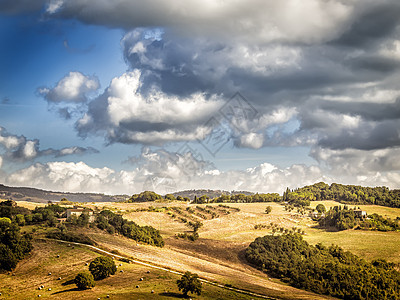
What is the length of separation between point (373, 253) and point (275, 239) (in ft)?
125

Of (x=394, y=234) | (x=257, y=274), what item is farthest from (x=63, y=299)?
(x=394, y=234)

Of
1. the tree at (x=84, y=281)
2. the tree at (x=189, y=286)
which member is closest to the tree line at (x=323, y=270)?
the tree at (x=189, y=286)

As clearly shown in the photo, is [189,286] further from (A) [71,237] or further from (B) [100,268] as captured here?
(A) [71,237]

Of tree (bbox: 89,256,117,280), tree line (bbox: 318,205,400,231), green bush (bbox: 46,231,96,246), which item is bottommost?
tree (bbox: 89,256,117,280)

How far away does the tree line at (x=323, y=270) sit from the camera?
92.7 meters

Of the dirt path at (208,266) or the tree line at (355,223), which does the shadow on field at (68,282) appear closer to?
the dirt path at (208,266)

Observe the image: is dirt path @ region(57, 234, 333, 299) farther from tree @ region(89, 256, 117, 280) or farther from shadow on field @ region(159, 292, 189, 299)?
tree @ region(89, 256, 117, 280)

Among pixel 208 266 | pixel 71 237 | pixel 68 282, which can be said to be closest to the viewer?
pixel 68 282

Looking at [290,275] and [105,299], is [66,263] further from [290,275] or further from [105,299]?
[290,275]

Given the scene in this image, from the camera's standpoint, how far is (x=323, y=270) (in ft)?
323

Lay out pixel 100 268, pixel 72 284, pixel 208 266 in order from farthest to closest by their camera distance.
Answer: pixel 208 266, pixel 100 268, pixel 72 284

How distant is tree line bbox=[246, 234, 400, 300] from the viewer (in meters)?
92.7

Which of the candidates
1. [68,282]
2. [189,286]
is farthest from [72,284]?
[189,286]

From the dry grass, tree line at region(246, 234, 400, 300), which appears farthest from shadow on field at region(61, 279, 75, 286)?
tree line at region(246, 234, 400, 300)
